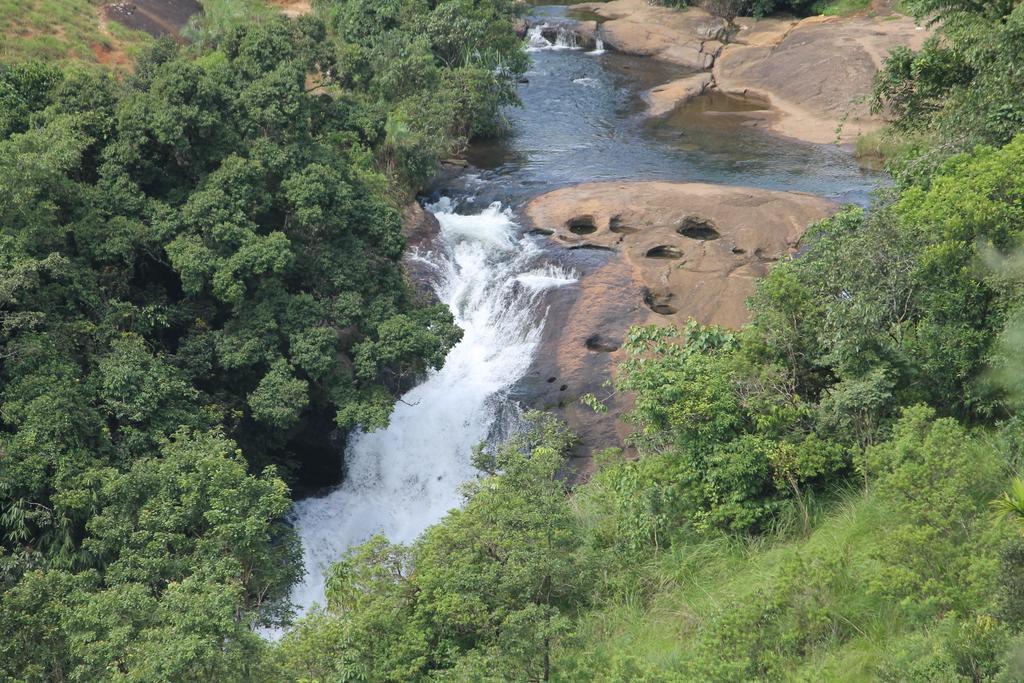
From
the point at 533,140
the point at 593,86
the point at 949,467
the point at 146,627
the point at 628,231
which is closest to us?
the point at 949,467

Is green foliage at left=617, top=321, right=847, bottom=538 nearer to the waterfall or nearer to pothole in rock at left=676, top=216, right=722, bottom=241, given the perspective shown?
pothole in rock at left=676, top=216, right=722, bottom=241

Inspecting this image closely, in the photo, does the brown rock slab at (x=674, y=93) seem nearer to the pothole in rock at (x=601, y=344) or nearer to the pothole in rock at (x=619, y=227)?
the pothole in rock at (x=619, y=227)

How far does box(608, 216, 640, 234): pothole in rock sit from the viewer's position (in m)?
26.2

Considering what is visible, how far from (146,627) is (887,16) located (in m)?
40.3

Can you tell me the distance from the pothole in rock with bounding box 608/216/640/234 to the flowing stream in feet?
6.65

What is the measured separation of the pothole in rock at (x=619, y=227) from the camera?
2616 cm

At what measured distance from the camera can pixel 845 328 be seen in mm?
12898

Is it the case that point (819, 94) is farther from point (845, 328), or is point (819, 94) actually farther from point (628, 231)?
point (845, 328)

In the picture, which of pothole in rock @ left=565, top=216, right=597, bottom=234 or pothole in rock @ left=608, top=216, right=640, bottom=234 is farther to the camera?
pothole in rock @ left=565, top=216, right=597, bottom=234

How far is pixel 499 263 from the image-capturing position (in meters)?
25.1

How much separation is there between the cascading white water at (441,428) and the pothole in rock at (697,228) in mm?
3867

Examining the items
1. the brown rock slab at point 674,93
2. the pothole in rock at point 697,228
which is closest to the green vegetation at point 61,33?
the brown rock slab at point 674,93

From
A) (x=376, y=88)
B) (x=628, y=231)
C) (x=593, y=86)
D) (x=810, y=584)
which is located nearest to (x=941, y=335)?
(x=810, y=584)

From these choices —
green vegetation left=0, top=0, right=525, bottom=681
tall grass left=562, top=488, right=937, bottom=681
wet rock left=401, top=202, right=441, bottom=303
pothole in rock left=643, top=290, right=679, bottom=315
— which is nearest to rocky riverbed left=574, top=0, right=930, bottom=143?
pothole in rock left=643, top=290, right=679, bottom=315
